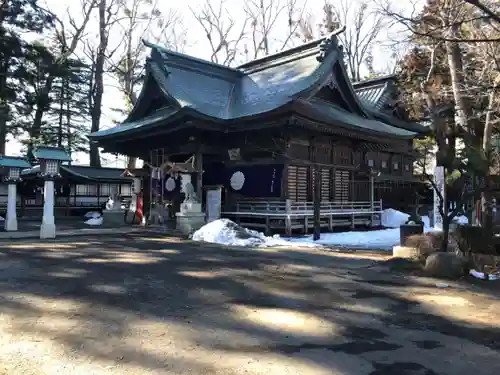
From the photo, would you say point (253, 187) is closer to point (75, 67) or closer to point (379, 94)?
point (379, 94)

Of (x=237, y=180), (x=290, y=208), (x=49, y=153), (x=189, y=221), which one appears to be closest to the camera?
(x=49, y=153)

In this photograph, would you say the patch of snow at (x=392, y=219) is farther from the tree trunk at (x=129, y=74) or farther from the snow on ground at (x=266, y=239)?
the tree trunk at (x=129, y=74)

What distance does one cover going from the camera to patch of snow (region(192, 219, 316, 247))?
513 inches

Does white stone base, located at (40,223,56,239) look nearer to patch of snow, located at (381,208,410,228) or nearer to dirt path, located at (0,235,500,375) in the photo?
dirt path, located at (0,235,500,375)

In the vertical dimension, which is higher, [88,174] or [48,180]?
[88,174]

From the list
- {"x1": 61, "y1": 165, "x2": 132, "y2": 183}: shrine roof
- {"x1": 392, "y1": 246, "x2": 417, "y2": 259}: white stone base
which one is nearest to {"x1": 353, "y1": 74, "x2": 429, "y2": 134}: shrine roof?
{"x1": 61, "y1": 165, "x2": 132, "y2": 183}: shrine roof

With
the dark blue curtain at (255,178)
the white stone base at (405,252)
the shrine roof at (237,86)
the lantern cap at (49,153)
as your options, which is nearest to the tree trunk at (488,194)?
the white stone base at (405,252)

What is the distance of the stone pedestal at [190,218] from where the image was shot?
1598 centimetres

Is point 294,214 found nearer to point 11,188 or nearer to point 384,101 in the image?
point 11,188

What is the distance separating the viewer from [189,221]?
52.4ft

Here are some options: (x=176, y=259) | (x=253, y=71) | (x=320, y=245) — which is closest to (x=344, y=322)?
(x=176, y=259)

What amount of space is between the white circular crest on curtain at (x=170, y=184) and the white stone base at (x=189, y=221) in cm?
433

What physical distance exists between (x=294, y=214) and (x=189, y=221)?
3968 millimetres

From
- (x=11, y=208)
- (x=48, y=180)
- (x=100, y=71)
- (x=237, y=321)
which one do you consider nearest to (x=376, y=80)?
(x=100, y=71)
